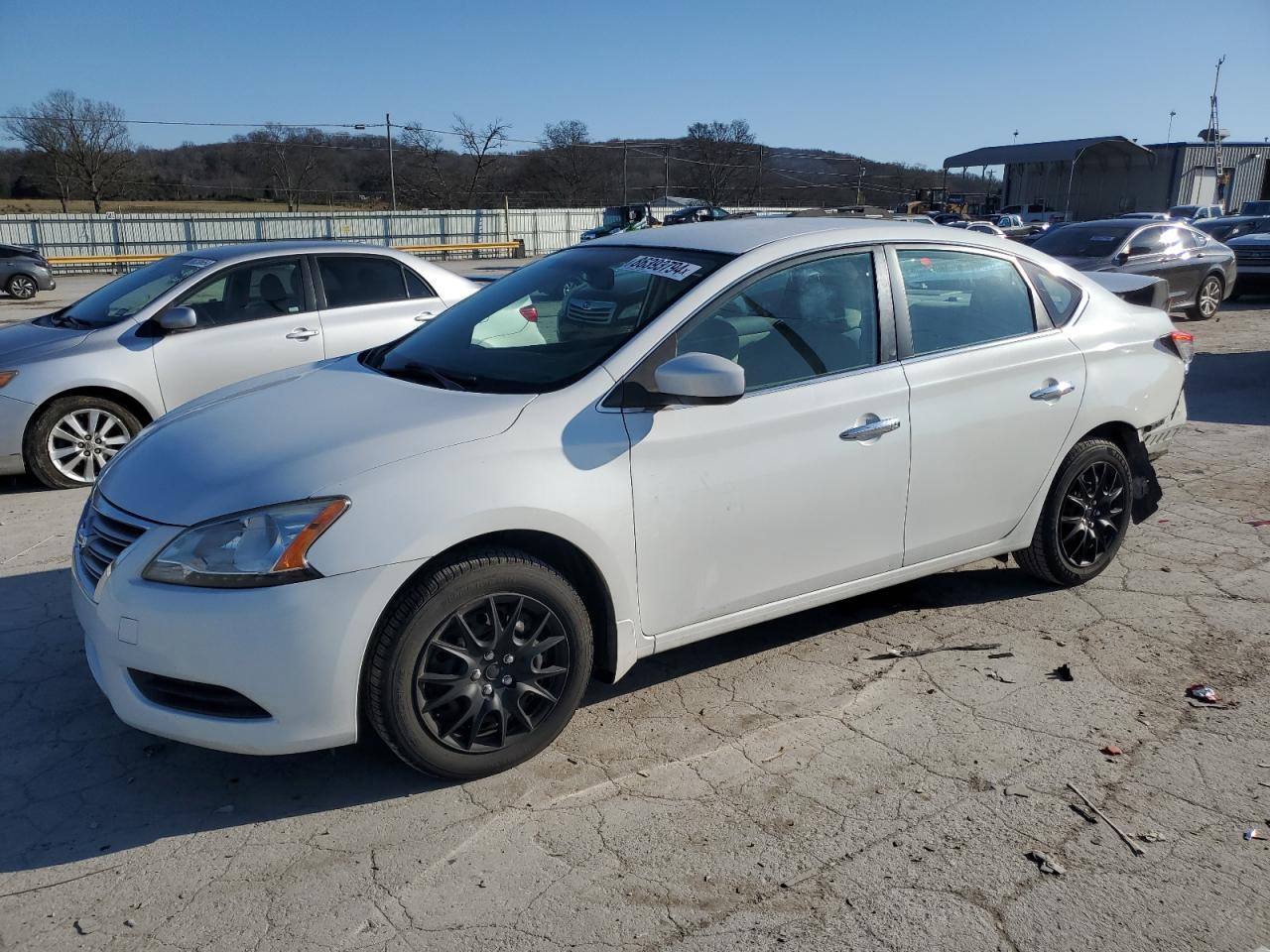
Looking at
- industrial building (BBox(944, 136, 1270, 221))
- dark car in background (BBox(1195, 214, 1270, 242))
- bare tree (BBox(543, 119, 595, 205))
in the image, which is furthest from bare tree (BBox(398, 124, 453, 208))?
dark car in background (BBox(1195, 214, 1270, 242))

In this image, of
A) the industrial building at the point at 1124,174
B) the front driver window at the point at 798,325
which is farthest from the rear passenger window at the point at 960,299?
the industrial building at the point at 1124,174

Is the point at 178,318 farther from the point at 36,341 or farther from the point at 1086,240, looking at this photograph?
the point at 1086,240

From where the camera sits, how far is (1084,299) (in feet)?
15.1

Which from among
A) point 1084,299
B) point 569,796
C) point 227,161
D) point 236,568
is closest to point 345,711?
point 236,568

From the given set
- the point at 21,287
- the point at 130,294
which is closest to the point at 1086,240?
the point at 130,294

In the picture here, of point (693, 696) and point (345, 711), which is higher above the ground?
point (345, 711)

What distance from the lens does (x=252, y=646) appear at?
9.04 ft

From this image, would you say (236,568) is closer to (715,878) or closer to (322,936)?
(322,936)

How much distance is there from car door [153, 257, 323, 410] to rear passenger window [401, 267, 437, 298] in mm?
769

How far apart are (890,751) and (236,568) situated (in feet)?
7.26

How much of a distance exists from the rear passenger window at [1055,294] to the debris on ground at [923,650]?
1.51 m

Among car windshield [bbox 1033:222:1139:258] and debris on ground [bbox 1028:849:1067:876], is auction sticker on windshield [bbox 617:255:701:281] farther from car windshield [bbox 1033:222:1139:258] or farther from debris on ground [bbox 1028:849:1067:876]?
car windshield [bbox 1033:222:1139:258]

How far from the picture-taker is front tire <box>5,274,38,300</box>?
908 inches

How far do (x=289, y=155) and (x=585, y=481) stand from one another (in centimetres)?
6298
